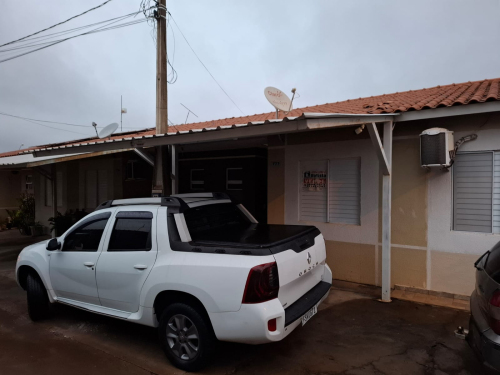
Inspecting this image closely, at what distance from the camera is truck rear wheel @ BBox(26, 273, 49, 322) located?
15.4 ft

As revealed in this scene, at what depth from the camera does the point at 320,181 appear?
6578 millimetres

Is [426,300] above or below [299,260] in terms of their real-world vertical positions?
below

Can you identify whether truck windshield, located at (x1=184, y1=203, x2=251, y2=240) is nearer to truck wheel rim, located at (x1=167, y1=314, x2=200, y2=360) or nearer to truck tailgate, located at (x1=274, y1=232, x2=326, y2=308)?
truck wheel rim, located at (x1=167, y1=314, x2=200, y2=360)

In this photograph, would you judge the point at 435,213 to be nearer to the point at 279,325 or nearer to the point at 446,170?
the point at 446,170

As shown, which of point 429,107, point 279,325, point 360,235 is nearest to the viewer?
point 279,325

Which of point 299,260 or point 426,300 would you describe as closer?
point 299,260

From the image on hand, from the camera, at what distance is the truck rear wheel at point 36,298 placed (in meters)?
4.69

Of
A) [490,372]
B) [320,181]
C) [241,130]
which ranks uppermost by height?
[241,130]

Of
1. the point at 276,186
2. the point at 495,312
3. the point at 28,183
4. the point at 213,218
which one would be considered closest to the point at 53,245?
the point at 213,218

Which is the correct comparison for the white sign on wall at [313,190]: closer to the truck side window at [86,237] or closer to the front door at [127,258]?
the front door at [127,258]

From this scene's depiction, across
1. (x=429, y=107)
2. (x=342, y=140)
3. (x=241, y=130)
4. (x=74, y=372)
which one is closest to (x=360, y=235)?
(x=342, y=140)

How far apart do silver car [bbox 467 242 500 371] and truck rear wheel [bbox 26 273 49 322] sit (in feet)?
16.5

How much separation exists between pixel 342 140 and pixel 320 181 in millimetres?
882

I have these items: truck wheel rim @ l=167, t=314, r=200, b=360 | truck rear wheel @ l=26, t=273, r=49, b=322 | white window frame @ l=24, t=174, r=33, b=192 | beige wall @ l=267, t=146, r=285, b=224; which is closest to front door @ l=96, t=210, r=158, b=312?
truck wheel rim @ l=167, t=314, r=200, b=360
